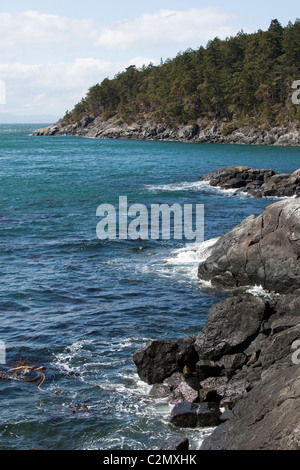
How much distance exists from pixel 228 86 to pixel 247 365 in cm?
12728

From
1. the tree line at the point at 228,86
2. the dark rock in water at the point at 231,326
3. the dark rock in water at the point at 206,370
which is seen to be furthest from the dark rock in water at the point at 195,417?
the tree line at the point at 228,86

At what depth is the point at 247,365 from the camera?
1736cm

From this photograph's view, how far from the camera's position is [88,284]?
89.9ft

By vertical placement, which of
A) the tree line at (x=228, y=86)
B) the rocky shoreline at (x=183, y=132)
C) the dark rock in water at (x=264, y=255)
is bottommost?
the dark rock in water at (x=264, y=255)

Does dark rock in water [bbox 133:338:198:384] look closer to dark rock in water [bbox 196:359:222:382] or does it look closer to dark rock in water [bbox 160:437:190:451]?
dark rock in water [bbox 196:359:222:382]

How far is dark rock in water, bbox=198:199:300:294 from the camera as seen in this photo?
2458 centimetres

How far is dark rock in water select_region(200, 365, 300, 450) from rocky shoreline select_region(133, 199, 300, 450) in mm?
22

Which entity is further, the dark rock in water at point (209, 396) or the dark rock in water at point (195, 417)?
the dark rock in water at point (209, 396)

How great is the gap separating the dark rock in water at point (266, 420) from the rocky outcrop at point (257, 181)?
124ft

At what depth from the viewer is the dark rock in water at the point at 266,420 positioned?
433 inches

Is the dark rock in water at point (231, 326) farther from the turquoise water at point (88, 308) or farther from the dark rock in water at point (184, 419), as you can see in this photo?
the dark rock in water at point (184, 419)

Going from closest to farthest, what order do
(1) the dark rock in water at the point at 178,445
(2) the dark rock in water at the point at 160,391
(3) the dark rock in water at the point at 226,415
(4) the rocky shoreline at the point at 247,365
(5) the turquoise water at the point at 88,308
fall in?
(4) the rocky shoreline at the point at 247,365
(1) the dark rock in water at the point at 178,445
(3) the dark rock in water at the point at 226,415
(5) the turquoise water at the point at 88,308
(2) the dark rock in water at the point at 160,391

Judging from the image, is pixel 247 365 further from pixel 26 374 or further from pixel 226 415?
pixel 26 374
